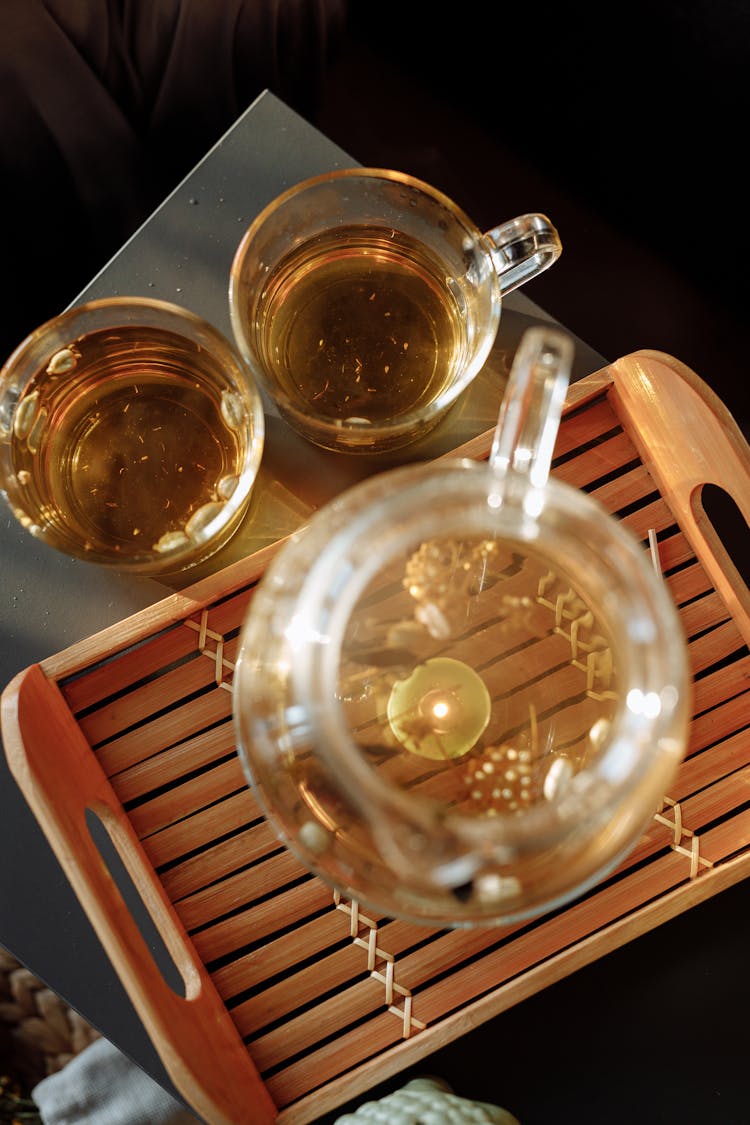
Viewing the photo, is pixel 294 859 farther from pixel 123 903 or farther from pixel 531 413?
pixel 531 413

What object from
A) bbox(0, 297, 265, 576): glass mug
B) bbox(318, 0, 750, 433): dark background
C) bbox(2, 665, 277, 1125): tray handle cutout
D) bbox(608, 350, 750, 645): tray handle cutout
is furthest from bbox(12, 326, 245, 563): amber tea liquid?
bbox(318, 0, 750, 433): dark background

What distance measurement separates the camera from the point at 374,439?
68 cm

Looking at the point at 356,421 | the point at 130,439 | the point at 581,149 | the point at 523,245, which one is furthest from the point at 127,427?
the point at 581,149

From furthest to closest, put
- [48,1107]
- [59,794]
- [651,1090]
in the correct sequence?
[48,1107]
[651,1090]
[59,794]

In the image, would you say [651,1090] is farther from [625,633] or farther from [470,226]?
[470,226]

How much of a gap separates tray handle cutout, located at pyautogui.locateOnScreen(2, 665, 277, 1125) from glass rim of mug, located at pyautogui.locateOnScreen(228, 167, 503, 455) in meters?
0.25

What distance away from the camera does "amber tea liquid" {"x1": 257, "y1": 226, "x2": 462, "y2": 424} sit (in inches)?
28.0

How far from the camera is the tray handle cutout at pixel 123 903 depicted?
0.64 meters

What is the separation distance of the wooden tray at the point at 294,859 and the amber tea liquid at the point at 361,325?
0.07 meters

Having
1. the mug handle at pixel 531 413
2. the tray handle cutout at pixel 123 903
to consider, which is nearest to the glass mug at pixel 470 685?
the mug handle at pixel 531 413

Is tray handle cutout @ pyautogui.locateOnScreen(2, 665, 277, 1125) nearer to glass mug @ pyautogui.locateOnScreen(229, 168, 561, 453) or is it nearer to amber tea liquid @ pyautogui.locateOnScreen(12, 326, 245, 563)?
amber tea liquid @ pyautogui.locateOnScreen(12, 326, 245, 563)

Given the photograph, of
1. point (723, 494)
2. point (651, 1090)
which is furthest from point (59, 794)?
point (723, 494)

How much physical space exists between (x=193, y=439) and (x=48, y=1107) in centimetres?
64

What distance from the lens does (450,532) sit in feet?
1.95
